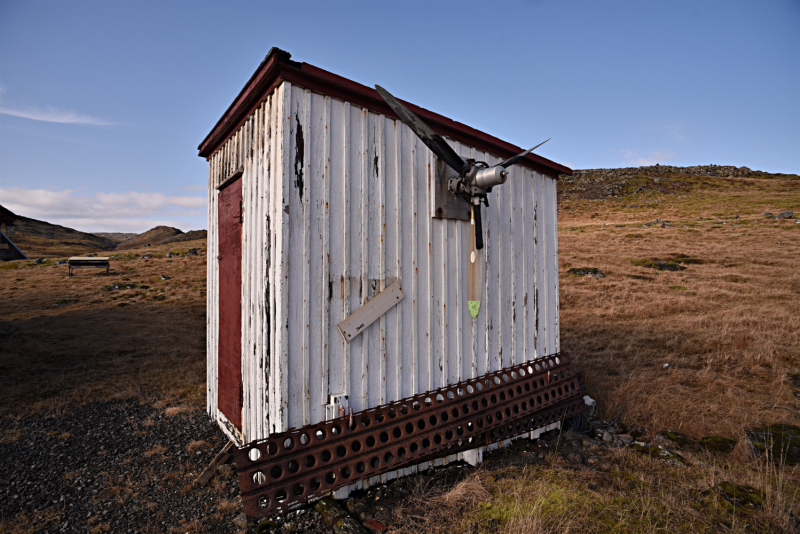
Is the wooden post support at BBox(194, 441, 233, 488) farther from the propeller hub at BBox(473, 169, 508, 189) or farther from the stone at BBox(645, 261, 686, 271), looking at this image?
the stone at BBox(645, 261, 686, 271)

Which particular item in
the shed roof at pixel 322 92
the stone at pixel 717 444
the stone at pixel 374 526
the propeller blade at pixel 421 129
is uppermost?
the shed roof at pixel 322 92

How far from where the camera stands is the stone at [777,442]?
4712mm

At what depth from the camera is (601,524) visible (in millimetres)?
3371

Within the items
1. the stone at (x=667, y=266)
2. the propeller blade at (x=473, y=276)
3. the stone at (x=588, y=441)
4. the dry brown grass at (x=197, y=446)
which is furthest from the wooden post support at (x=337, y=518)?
the stone at (x=667, y=266)

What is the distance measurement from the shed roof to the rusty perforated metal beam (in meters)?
3.14

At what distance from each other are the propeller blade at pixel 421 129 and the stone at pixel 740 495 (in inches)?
169

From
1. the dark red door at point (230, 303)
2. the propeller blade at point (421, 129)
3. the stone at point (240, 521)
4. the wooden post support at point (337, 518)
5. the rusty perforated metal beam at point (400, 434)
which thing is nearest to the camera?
the wooden post support at point (337, 518)

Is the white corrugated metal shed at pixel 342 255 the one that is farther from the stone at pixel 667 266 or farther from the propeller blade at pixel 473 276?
the stone at pixel 667 266

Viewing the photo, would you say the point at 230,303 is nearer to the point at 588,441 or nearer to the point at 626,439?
the point at 588,441

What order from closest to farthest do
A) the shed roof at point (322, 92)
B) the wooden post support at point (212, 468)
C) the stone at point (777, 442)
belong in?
1. the shed roof at point (322, 92)
2. the wooden post support at point (212, 468)
3. the stone at point (777, 442)

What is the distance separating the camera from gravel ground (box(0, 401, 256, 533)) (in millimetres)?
3715

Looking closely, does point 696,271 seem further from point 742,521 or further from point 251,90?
point 251,90

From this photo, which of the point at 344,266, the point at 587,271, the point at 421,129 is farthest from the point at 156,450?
the point at 587,271

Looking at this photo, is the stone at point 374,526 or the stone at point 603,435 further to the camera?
the stone at point 603,435
